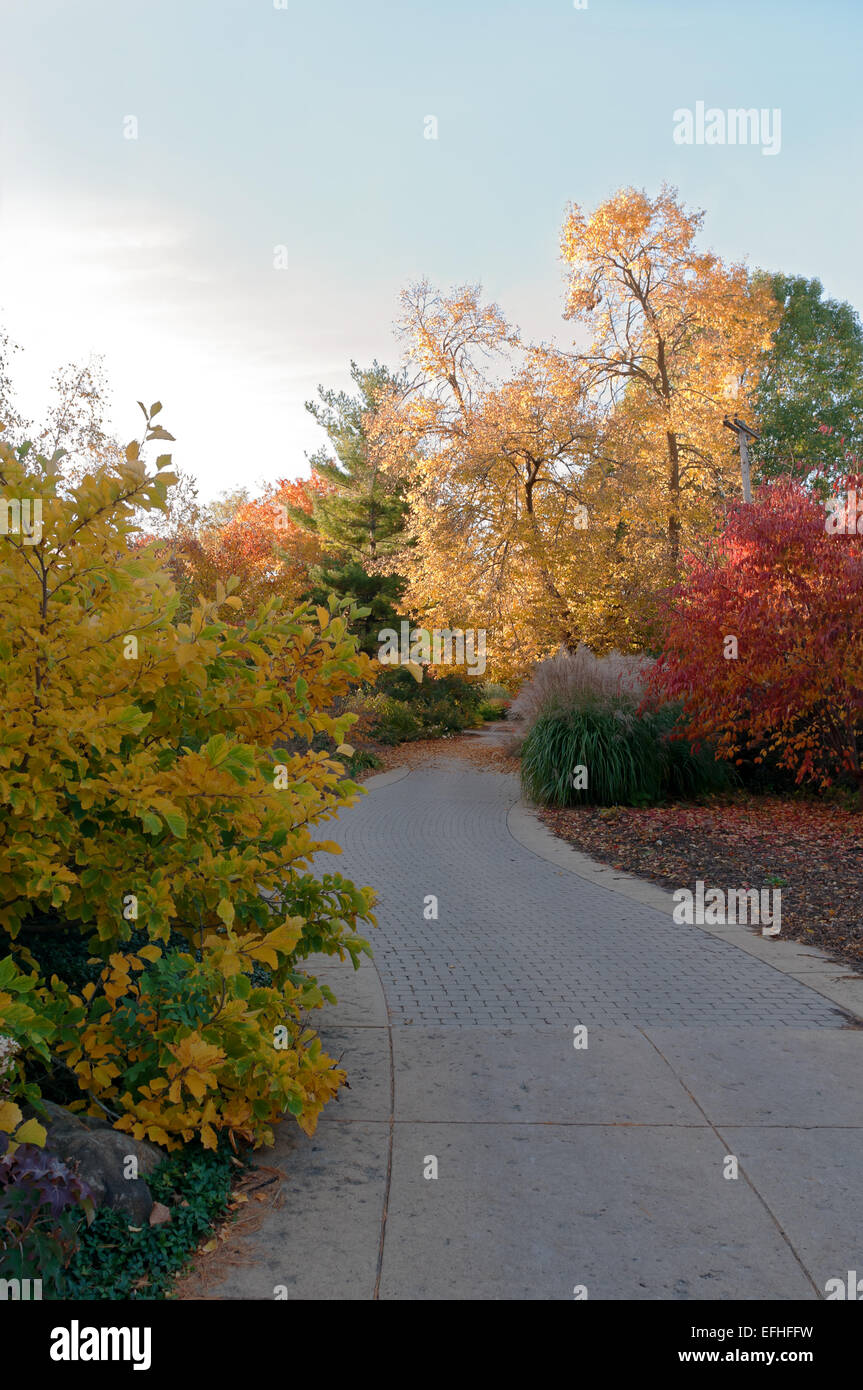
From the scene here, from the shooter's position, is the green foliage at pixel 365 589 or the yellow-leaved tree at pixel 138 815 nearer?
the yellow-leaved tree at pixel 138 815

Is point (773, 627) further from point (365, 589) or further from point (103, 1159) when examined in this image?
point (365, 589)

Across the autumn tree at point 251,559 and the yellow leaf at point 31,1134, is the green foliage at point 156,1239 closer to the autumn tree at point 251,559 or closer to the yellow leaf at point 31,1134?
the yellow leaf at point 31,1134

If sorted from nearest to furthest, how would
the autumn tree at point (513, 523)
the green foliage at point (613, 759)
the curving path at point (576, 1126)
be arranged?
the curving path at point (576, 1126), the green foliage at point (613, 759), the autumn tree at point (513, 523)

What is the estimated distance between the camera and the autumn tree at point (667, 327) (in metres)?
22.5

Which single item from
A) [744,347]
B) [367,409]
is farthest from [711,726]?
[367,409]

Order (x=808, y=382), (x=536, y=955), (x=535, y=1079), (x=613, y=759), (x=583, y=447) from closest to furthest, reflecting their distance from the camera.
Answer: (x=535, y=1079), (x=536, y=955), (x=613, y=759), (x=583, y=447), (x=808, y=382)

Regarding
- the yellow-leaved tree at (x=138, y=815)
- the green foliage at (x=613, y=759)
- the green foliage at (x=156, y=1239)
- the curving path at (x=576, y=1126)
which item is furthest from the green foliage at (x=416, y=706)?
the green foliage at (x=156, y=1239)

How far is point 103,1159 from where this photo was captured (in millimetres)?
3105

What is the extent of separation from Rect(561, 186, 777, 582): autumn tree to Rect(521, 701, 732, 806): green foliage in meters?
9.13

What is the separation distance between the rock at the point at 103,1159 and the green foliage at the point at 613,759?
10014mm

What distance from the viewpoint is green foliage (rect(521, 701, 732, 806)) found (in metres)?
12.9

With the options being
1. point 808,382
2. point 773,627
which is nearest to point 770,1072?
point 773,627

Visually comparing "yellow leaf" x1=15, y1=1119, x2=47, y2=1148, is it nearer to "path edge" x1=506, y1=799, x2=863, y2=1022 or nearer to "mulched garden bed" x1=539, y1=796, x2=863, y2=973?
"path edge" x1=506, y1=799, x2=863, y2=1022

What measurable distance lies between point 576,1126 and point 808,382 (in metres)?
38.8
